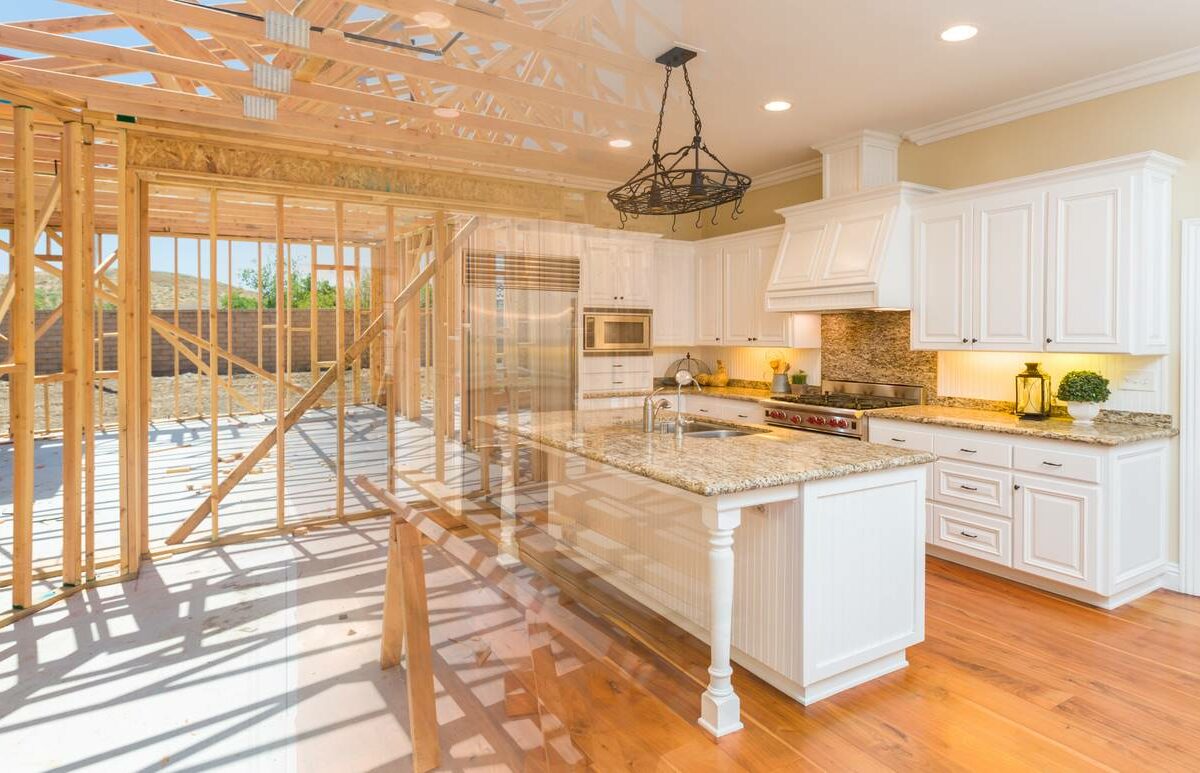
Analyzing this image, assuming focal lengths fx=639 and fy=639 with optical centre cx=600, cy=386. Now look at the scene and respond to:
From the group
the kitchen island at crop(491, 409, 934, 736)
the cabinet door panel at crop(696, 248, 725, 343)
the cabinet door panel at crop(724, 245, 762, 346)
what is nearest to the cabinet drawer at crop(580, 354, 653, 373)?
the cabinet door panel at crop(696, 248, 725, 343)

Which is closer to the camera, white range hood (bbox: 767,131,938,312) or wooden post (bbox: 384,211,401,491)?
wooden post (bbox: 384,211,401,491)

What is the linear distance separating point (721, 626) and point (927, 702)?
Answer: 2.68ft

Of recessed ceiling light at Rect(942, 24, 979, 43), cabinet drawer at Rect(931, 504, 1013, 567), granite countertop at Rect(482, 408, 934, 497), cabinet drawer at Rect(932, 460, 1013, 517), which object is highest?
recessed ceiling light at Rect(942, 24, 979, 43)

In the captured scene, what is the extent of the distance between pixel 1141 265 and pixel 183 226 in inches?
182

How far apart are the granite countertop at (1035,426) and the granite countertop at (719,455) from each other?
1138 mm

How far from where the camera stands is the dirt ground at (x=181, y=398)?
9.87ft

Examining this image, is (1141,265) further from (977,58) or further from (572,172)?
(572,172)

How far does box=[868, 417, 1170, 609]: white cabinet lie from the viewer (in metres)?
3.01

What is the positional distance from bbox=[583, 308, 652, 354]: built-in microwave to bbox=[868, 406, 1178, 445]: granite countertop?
2110mm

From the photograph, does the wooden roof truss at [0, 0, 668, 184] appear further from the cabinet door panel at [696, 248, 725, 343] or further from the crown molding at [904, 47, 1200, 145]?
the cabinet door panel at [696, 248, 725, 343]

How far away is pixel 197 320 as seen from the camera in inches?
129

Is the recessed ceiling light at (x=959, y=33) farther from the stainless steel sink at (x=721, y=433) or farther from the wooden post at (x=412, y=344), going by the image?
the wooden post at (x=412, y=344)

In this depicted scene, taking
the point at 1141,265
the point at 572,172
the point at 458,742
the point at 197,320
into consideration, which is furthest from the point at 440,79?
the point at 1141,265

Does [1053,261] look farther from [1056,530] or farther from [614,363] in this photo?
[614,363]
